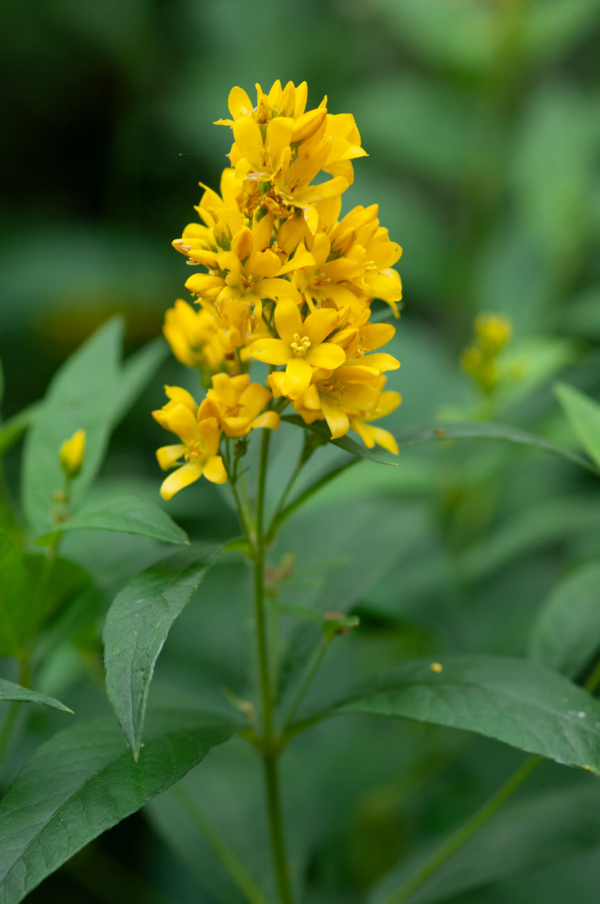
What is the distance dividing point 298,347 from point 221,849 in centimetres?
80

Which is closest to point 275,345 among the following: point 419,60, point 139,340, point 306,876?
point 306,876

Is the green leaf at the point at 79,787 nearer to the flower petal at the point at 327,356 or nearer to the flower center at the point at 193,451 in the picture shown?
the flower center at the point at 193,451

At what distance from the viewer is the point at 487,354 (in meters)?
1.59

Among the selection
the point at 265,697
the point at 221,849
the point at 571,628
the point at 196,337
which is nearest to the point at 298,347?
the point at 196,337

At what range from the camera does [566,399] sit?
3.61ft

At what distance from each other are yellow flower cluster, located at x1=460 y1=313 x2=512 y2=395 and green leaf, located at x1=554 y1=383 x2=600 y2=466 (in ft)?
1.45

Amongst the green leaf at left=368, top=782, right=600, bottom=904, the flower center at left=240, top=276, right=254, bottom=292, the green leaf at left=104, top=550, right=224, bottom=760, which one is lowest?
the green leaf at left=368, top=782, right=600, bottom=904

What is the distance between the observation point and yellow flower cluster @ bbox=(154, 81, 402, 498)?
809 millimetres

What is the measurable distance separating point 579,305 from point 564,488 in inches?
19.0

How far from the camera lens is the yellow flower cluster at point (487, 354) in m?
1.56

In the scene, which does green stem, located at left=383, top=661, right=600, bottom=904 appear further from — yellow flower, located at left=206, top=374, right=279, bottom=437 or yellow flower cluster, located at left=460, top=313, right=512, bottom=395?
yellow flower cluster, located at left=460, top=313, right=512, bottom=395

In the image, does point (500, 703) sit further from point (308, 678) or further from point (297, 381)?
point (297, 381)

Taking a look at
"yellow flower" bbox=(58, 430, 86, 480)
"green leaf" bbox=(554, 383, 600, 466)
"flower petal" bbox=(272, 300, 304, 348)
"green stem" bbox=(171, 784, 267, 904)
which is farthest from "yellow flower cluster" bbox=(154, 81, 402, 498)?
"green stem" bbox=(171, 784, 267, 904)

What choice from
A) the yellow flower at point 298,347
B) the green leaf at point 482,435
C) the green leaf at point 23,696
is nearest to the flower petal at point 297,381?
the yellow flower at point 298,347
